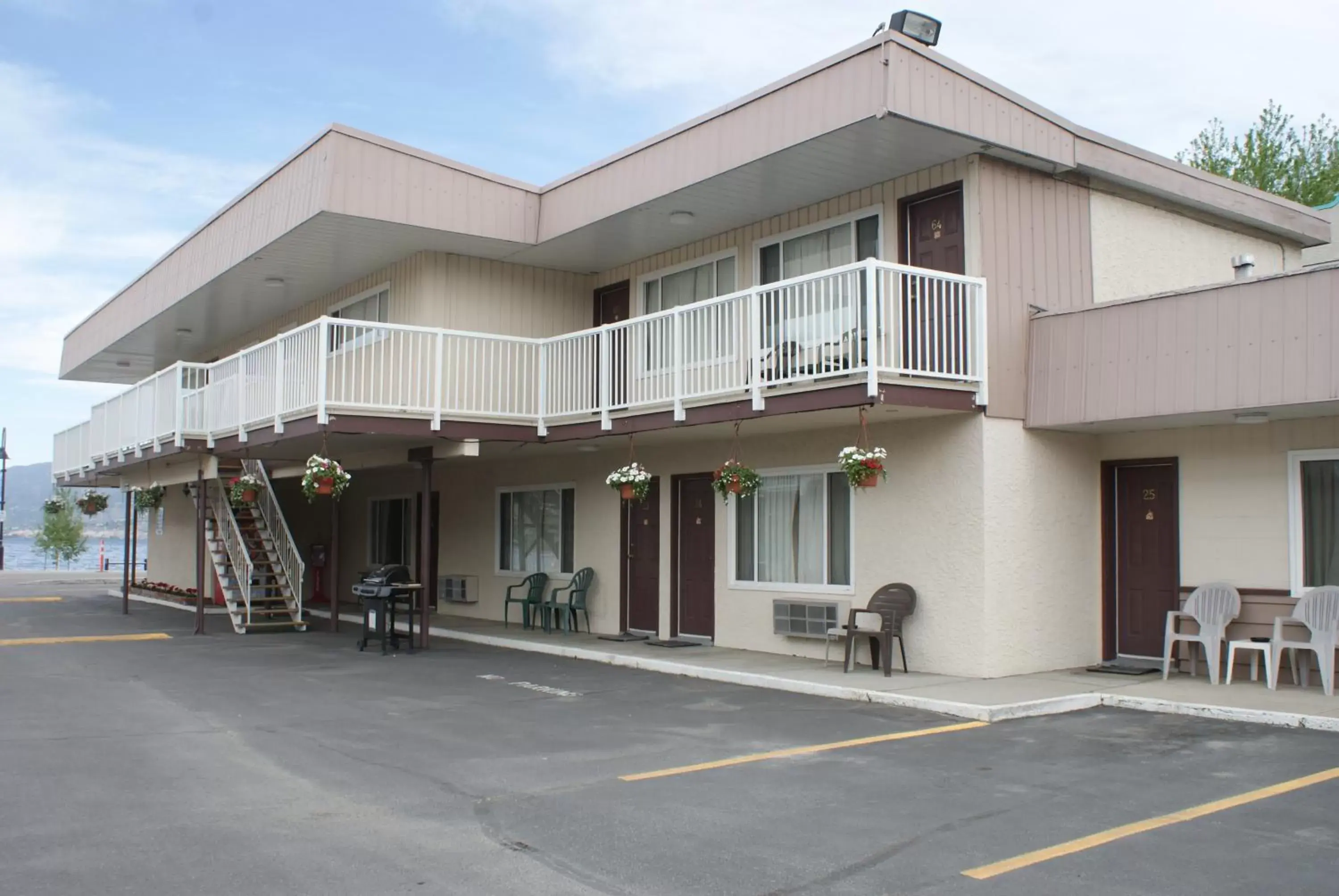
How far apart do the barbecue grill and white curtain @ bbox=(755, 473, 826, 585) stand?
4.79m

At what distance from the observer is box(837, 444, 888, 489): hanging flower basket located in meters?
11.2

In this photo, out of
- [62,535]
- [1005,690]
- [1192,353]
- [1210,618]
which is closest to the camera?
[1005,690]

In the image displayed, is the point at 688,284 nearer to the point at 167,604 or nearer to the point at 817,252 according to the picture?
the point at 817,252

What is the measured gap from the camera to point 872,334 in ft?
35.0

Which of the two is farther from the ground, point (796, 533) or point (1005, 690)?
point (796, 533)

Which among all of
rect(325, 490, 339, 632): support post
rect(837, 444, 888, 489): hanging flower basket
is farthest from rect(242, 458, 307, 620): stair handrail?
rect(837, 444, 888, 489): hanging flower basket

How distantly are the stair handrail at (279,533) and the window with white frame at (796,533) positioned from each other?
7971mm

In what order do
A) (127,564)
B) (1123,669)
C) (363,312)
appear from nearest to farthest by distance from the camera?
(1123,669)
(363,312)
(127,564)

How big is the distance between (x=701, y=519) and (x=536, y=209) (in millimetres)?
5023

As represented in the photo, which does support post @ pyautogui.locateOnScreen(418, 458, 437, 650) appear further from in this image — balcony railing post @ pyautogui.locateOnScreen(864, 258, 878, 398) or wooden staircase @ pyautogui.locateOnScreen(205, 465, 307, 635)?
balcony railing post @ pyautogui.locateOnScreen(864, 258, 878, 398)

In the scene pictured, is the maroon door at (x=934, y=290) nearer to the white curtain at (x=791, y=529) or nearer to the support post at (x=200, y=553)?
the white curtain at (x=791, y=529)

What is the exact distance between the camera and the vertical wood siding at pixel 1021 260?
12.1 metres

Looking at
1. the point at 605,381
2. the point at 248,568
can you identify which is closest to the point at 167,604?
the point at 248,568

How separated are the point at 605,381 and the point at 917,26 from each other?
5499 mm
